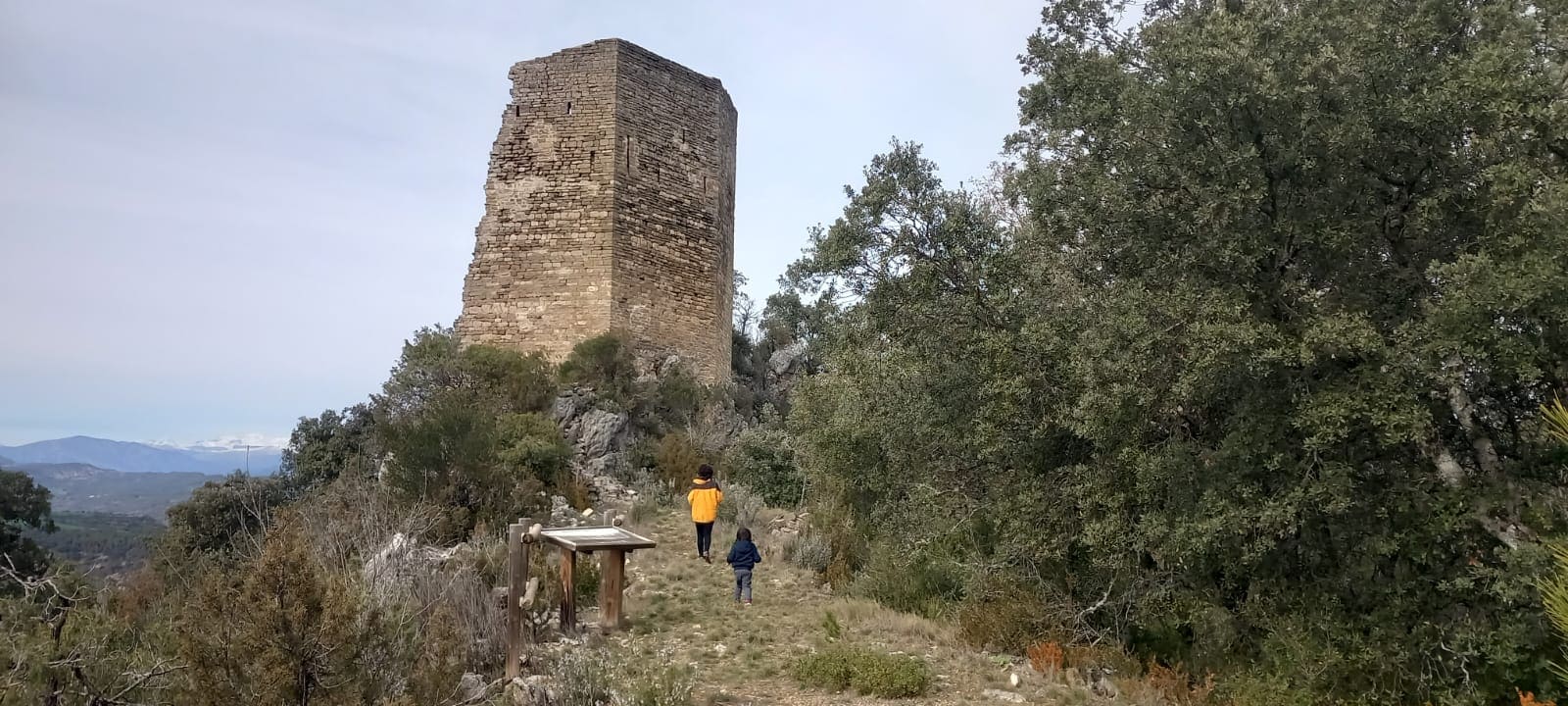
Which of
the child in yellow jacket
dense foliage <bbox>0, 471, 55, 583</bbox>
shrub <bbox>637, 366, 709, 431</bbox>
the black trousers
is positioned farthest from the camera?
dense foliage <bbox>0, 471, 55, 583</bbox>

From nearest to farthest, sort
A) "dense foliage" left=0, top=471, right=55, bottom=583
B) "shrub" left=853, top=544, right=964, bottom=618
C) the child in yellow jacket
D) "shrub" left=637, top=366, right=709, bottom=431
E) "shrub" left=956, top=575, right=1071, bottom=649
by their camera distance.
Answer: "shrub" left=956, top=575, right=1071, bottom=649 → "shrub" left=853, top=544, right=964, bottom=618 → the child in yellow jacket → "shrub" left=637, top=366, right=709, bottom=431 → "dense foliage" left=0, top=471, right=55, bottom=583

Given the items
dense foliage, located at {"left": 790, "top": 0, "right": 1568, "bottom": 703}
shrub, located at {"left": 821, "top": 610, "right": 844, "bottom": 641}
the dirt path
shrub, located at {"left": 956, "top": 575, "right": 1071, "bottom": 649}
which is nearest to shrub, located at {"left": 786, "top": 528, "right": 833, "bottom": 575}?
the dirt path

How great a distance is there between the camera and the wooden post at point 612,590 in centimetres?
700

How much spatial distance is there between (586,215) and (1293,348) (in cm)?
1336

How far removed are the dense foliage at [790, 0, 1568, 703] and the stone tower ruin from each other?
1043 cm

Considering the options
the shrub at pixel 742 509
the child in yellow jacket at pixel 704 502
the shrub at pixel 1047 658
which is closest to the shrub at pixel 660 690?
the shrub at pixel 1047 658

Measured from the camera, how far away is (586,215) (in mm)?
16609

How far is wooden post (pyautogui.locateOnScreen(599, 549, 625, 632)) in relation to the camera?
7004mm

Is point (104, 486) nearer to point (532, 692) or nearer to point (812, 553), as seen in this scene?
point (812, 553)

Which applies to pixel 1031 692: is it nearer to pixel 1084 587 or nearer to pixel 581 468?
pixel 1084 587

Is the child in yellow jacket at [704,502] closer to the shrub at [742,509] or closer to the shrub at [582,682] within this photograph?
the shrub at [742,509]

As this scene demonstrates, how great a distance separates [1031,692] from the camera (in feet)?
19.4

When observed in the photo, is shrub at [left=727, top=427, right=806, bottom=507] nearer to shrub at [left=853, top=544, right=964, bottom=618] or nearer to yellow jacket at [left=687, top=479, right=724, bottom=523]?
yellow jacket at [left=687, top=479, right=724, bottom=523]

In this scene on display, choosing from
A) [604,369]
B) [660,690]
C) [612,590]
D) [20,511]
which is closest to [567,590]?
[612,590]
